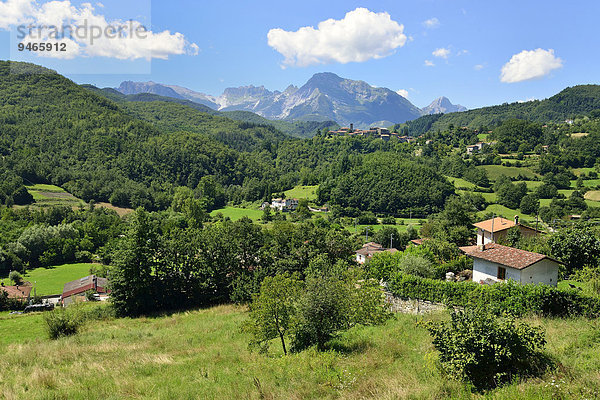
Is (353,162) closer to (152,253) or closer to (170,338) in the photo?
(152,253)

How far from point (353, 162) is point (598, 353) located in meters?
137

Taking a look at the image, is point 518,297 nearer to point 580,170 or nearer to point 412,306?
point 412,306

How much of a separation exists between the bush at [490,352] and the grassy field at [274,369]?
0.43 m

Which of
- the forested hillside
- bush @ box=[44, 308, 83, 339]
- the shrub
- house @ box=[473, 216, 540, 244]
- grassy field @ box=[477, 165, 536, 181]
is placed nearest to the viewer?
bush @ box=[44, 308, 83, 339]

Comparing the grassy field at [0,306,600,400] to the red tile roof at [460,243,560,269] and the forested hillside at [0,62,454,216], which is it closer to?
the red tile roof at [460,243,560,269]

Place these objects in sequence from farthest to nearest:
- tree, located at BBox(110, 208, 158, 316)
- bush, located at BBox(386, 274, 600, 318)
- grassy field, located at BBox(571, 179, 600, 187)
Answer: grassy field, located at BBox(571, 179, 600, 187) < tree, located at BBox(110, 208, 158, 316) < bush, located at BBox(386, 274, 600, 318)

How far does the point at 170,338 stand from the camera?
20484 millimetres

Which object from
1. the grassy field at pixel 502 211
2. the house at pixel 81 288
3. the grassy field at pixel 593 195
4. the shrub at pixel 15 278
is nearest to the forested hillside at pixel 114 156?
the grassy field at pixel 502 211

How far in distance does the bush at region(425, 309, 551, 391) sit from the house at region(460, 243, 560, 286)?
14116 mm

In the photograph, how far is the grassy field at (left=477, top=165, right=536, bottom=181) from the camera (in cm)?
11244

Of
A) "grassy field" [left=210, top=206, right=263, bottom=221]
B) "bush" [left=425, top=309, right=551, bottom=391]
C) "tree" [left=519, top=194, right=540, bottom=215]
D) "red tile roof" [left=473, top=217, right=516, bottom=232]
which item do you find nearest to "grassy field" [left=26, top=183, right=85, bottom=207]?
"grassy field" [left=210, top=206, right=263, bottom=221]

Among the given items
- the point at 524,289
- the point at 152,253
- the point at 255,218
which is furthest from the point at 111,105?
the point at 524,289

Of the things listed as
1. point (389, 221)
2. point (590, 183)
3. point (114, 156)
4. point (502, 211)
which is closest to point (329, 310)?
point (389, 221)

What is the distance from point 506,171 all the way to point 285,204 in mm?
78557
